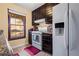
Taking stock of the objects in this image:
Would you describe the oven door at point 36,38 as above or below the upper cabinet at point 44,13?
below

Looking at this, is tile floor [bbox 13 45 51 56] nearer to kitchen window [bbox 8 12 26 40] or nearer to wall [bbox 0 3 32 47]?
wall [bbox 0 3 32 47]

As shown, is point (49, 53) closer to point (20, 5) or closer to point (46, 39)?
point (46, 39)

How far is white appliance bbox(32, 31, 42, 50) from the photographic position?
4.96ft

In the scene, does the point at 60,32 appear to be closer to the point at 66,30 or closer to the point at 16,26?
the point at 66,30

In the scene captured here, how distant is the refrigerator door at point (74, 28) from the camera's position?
4.02ft

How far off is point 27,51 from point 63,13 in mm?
730

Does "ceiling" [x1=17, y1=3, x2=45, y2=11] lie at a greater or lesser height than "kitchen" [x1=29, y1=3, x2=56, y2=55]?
greater

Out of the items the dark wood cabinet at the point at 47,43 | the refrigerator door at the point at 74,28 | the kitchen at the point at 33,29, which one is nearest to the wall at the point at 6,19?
the kitchen at the point at 33,29

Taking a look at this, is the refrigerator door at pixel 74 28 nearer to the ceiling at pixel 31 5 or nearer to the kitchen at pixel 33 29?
the kitchen at pixel 33 29

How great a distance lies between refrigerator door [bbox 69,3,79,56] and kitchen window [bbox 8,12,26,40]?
65 cm

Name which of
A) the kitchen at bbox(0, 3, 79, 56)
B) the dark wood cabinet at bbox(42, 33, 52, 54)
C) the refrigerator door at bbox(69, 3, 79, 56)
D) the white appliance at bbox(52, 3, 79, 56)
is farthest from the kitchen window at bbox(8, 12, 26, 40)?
the refrigerator door at bbox(69, 3, 79, 56)

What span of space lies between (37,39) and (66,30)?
1.49ft

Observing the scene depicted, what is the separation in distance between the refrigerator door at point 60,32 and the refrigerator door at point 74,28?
2.2 inches

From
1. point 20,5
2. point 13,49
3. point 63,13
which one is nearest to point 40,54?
point 13,49
